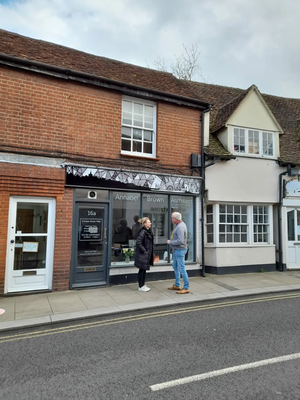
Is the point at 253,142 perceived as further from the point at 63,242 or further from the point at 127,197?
the point at 63,242

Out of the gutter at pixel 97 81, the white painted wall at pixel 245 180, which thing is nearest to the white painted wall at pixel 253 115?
the white painted wall at pixel 245 180

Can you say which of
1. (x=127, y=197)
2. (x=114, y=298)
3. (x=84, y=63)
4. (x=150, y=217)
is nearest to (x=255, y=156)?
(x=150, y=217)

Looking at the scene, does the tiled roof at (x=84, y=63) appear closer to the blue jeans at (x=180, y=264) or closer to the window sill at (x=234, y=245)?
the blue jeans at (x=180, y=264)

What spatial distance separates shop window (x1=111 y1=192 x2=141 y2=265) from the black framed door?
32 cm

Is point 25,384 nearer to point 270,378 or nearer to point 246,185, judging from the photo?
point 270,378

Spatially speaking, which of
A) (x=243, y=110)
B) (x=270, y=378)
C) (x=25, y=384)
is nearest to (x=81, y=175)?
(x=25, y=384)

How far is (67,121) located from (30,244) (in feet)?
10.9

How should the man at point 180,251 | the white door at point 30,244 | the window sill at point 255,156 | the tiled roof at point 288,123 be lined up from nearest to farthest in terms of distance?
the white door at point 30,244, the man at point 180,251, the window sill at point 255,156, the tiled roof at point 288,123

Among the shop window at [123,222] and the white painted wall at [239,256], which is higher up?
the shop window at [123,222]

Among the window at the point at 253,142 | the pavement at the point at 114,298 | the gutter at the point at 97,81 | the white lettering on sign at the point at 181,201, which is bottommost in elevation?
the pavement at the point at 114,298

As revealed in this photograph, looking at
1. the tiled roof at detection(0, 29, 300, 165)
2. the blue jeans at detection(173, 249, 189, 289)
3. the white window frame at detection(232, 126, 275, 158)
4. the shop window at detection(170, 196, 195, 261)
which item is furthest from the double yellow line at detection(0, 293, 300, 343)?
the white window frame at detection(232, 126, 275, 158)

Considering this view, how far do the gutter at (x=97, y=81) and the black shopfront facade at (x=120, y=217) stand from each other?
2386mm

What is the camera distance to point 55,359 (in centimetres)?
363

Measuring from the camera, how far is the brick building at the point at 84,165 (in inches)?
263
